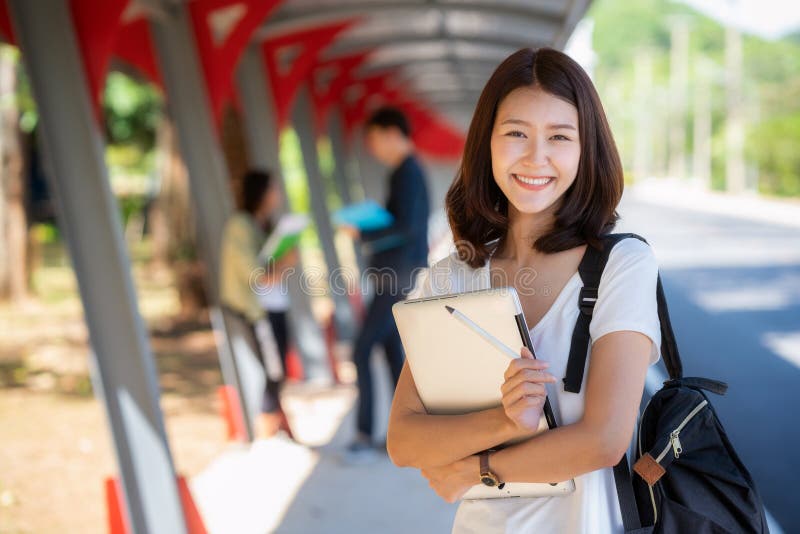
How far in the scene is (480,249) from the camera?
1.85 metres

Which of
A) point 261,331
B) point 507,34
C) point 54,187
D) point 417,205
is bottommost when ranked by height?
point 261,331

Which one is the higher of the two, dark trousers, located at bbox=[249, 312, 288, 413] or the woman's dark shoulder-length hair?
the woman's dark shoulder-length hair

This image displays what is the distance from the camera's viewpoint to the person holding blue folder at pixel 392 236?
5.62 m

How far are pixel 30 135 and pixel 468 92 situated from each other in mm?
6863

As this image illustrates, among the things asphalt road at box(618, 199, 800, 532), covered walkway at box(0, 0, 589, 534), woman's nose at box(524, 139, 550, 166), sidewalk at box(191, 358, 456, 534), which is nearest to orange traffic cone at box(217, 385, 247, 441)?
covered walkway at box(0, 0, 589, 534)

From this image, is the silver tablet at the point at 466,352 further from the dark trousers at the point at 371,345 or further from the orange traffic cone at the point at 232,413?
the orange traffic cone at the point at 232,413

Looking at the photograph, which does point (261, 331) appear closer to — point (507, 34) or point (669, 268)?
point (507, 34)

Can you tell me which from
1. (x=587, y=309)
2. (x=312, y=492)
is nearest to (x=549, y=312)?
(x=587, y=309)

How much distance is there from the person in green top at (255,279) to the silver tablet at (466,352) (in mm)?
4406

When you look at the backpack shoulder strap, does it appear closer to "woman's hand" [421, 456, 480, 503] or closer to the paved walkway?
"woman's hand" [421, 456, 480, 503]

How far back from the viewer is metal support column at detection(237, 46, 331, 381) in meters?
8.13

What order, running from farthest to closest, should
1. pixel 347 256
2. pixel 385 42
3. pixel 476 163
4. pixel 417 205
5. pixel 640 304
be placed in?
pixel 347 256
pixel 385 42
pixel 417 205
pixel 476 163
pixel 640 304

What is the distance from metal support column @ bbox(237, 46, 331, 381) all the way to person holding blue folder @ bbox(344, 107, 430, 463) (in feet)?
8.65

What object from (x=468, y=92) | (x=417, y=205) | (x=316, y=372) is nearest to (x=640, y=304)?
(x=417, y=205)
